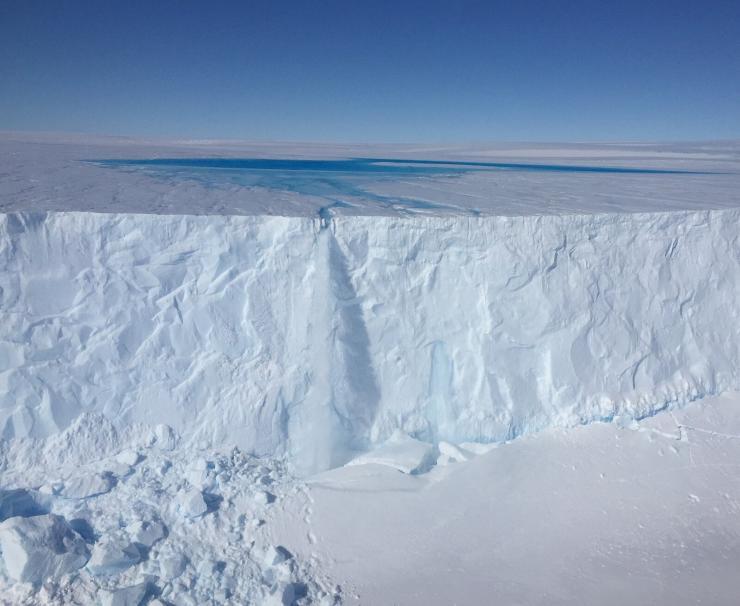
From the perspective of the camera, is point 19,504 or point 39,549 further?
point 19,504

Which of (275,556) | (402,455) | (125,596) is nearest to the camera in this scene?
(125,596)

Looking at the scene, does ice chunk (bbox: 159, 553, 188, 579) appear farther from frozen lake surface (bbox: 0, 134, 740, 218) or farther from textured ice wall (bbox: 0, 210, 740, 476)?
frozen lake surface (bbox: 0, 134, 740, 218)

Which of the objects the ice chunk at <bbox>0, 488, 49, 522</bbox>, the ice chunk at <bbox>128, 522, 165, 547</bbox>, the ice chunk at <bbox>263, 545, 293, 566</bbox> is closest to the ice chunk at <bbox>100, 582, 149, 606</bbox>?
the ice chunk at <bbox>128, 522, 165, 547</bbox>

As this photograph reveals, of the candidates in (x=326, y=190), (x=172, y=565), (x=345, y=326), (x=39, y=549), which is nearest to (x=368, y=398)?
(x=345, y=326)

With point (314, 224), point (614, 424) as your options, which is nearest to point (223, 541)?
point (314, 224)

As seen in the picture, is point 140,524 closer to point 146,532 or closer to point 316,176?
point 146,532

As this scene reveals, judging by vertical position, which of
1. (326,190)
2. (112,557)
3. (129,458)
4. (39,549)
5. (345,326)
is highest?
(326,190)

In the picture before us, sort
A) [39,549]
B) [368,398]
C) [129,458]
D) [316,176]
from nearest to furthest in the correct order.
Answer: [39,549] < [129,458] < [368,398] < [316,176]
